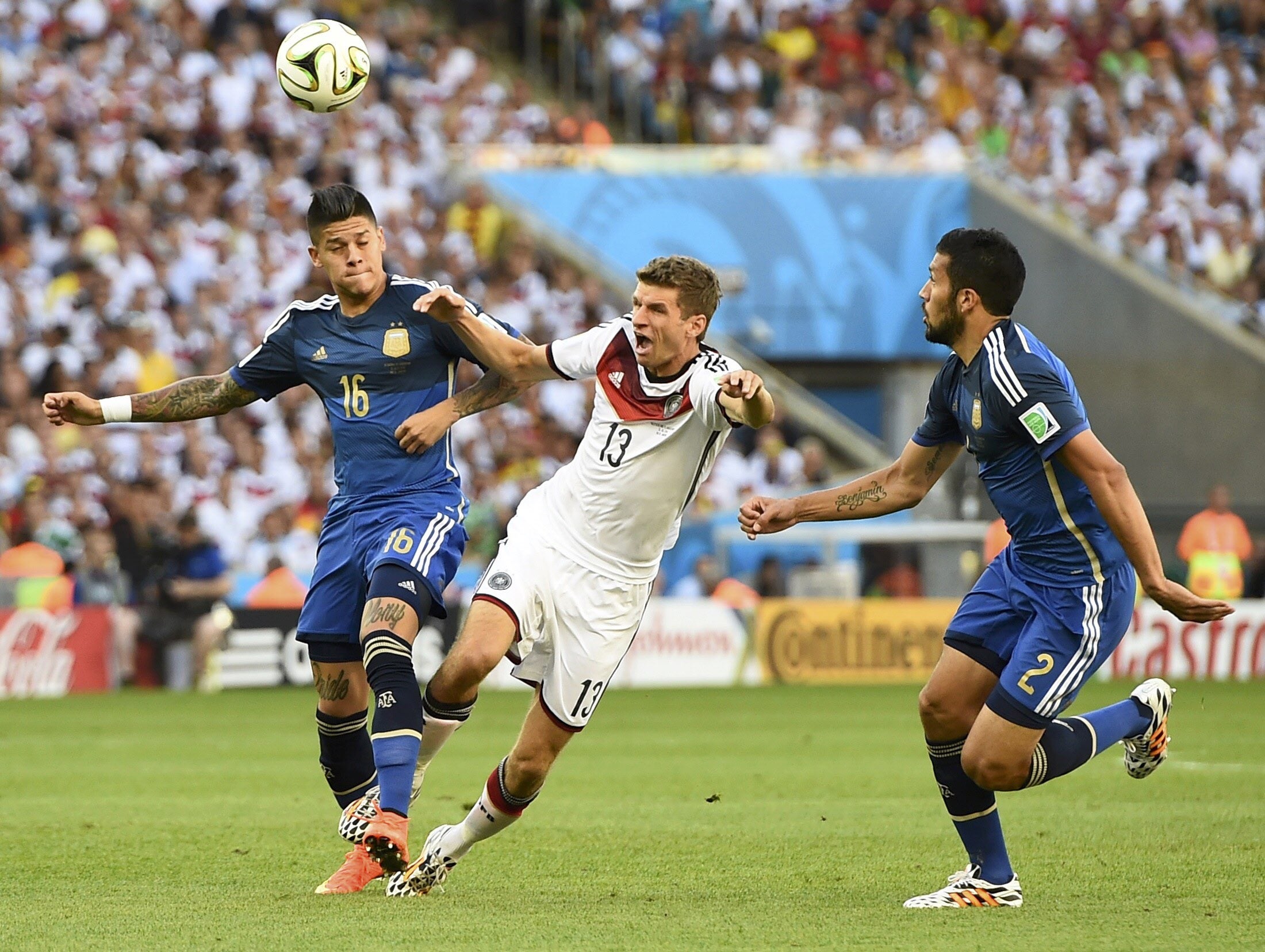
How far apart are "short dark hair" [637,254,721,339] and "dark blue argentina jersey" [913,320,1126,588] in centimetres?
95

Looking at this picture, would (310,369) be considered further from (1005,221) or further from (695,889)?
(1005,221)

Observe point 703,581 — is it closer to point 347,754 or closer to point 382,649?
point 347,754

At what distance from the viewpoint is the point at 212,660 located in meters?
18.6

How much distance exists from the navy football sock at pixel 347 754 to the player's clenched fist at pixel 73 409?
4.91 ft

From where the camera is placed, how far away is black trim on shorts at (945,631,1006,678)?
6797 mm

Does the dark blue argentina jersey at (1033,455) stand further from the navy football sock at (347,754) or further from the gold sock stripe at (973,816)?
the navy football sock at (347,754)

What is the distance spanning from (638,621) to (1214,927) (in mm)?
2313

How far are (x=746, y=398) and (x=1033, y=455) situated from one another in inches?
40.4

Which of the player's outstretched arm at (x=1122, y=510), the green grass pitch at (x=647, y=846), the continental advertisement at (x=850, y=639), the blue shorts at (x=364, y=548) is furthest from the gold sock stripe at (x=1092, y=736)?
the continental advertisement at (x=850, y=639)

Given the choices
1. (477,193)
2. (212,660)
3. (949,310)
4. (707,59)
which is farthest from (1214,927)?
(707,59)

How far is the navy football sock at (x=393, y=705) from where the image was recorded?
22.1ft

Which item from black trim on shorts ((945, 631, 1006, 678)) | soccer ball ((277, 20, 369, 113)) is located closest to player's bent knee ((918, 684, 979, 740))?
black trim on shorts ((945, 631, 1006, 678))

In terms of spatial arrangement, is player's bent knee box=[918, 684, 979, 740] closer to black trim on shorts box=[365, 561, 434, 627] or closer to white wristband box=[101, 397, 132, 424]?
black trim on shorts box=[365, 561, 434, 627]

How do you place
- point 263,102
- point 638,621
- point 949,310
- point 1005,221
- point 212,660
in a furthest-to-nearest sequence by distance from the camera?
point 1005,221
point 263,102
point 212,660
point 638,621
point 949,310
